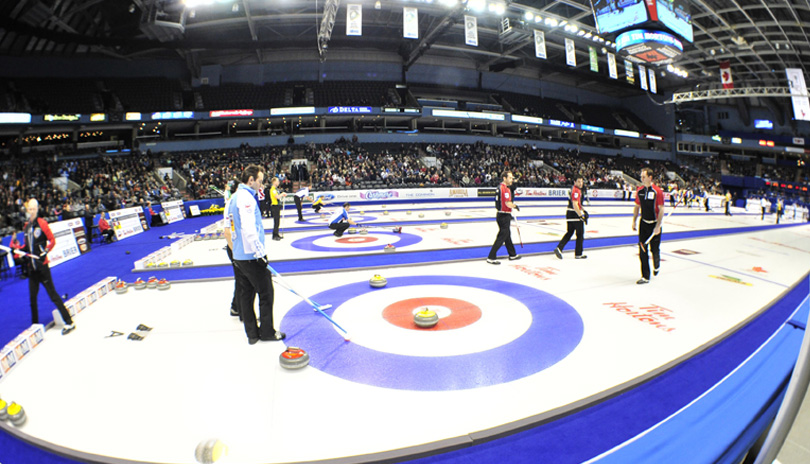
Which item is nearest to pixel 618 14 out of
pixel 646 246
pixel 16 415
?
pixel 646 246

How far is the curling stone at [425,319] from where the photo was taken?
5434 mm

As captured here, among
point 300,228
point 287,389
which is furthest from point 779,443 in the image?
point 300,228

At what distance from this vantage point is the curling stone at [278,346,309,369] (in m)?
4.35

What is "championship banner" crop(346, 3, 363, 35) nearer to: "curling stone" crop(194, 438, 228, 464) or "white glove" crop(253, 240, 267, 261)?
"white glove" crop(253, 240, 267, 261)

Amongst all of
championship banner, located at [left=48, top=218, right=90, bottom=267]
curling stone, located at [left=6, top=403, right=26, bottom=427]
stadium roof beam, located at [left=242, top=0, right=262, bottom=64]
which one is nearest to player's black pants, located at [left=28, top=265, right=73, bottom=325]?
curling stone, located at [left=6, top=403, right=26, bottom=427]

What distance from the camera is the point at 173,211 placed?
21.8m

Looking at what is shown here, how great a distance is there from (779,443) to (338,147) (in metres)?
39.0

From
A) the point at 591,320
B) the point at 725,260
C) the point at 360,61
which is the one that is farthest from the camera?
the point at 360,61

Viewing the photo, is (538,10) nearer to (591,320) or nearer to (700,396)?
(591,320)

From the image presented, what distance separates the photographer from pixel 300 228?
54.4 feet

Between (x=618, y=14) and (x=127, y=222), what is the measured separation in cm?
2655

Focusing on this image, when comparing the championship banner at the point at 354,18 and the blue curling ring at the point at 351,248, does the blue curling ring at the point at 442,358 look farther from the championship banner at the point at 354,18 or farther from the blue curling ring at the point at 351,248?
the championship banner at the point at 354,18

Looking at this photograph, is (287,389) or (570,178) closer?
(287,389)

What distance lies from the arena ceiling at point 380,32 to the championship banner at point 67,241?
1590 centimetres
